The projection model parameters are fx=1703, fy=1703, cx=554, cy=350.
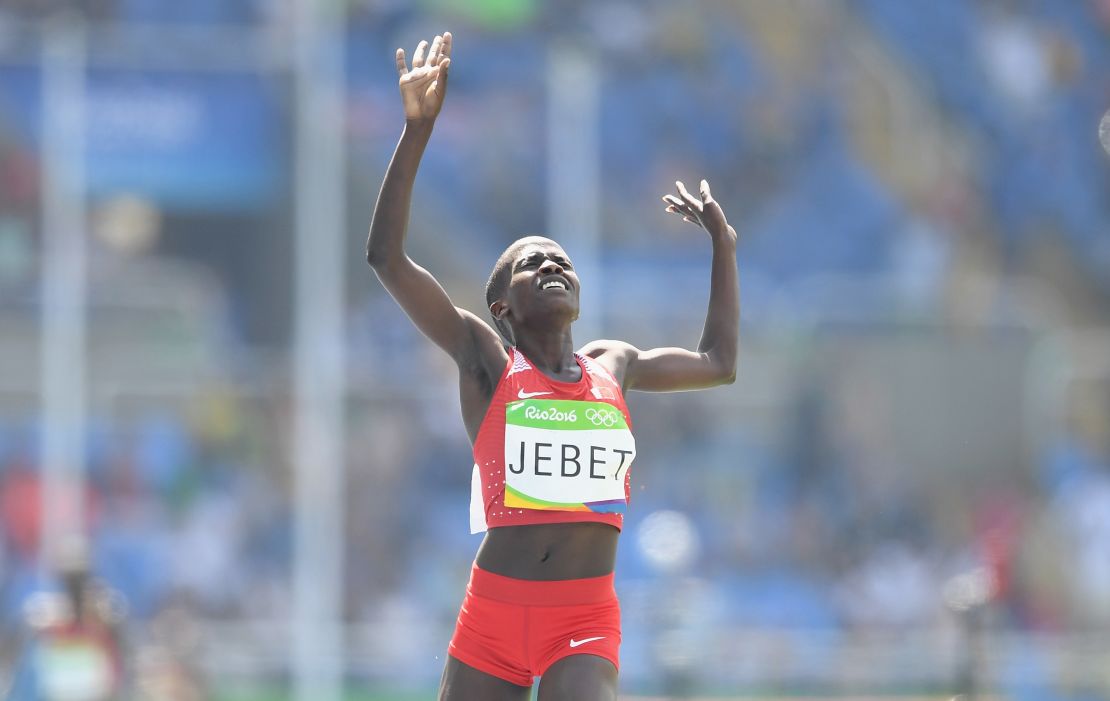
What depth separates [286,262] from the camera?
45.4 feet

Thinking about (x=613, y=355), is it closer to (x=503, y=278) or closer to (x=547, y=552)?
(x=503, y=278)

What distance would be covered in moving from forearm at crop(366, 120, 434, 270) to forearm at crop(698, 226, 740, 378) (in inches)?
44.1

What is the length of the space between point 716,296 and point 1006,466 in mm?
10184

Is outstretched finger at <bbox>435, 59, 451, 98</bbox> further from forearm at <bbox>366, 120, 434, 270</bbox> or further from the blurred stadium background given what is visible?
the blurred stadium background

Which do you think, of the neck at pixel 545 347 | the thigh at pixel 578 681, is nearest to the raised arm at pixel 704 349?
the neck at pixel 545 347

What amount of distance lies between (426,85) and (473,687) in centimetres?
167

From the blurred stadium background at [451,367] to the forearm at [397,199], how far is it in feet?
21.8

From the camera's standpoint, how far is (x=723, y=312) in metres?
5.43

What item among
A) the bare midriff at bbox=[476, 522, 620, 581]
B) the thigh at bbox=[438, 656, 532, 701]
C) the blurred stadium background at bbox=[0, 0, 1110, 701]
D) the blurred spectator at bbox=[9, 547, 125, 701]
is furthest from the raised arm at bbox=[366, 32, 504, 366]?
the blurred stadium background at bbox=[0, 0, 1110, 701]

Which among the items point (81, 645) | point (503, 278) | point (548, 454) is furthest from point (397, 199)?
point (81, 645)

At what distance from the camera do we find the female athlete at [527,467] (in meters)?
4.68

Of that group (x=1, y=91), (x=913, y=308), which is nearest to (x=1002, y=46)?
(x=913, y=308)

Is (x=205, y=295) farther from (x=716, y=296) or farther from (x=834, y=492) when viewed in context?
(x=716, y=296)

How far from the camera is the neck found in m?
4.95
